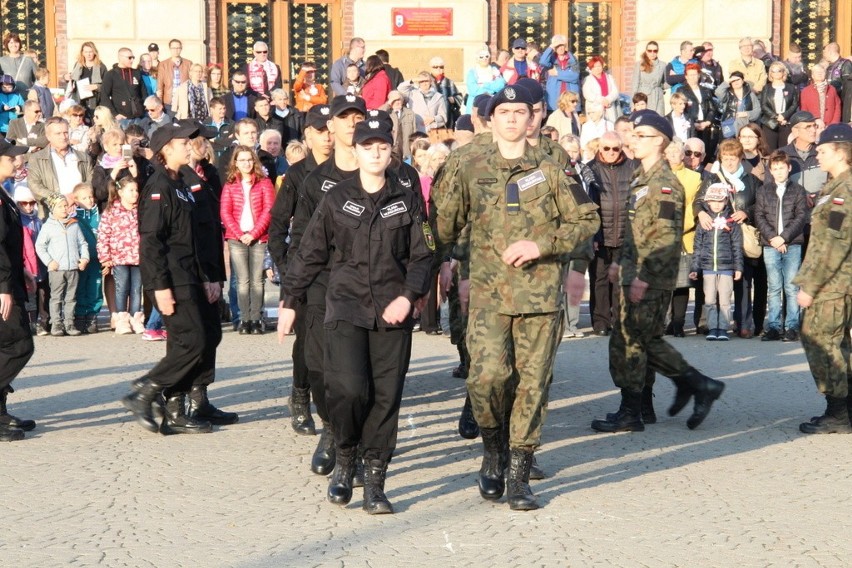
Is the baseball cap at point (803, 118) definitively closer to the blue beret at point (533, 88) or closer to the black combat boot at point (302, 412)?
the blue beret at point (533, 88)

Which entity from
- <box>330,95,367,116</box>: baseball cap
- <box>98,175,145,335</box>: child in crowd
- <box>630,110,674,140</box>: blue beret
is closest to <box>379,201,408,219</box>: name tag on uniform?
<box>330,95,367,116</box>: baseball cap

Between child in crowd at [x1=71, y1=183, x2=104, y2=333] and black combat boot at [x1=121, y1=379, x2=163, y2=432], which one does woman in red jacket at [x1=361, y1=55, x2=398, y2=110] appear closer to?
child in crowd at [x1=71, y1=183, x2=104, y2=333]

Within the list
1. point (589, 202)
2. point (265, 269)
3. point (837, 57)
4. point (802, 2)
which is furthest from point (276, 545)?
point (802, 2)

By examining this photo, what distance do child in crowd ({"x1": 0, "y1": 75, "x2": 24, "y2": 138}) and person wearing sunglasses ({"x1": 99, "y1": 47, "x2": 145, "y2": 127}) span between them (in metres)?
1.15

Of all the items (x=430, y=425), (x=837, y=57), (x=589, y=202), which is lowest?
(x=430, y=425)

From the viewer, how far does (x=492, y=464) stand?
23.6 feet

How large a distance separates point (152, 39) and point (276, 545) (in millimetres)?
18449

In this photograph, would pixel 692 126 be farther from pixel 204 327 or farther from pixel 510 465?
pixel 510 465

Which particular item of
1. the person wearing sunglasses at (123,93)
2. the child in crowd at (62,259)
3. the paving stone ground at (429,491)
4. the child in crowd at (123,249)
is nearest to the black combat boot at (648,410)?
the paving stone ground at (429,491)

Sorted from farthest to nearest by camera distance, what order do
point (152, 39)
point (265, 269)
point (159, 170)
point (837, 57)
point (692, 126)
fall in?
1. point (152, 39)
2. point (837, 57)
3. point (692, 126)
4. point (265, 269)
5. point (159, 170)

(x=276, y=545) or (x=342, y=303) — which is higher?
(x=342, y=303)

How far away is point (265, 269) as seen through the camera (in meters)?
14.2

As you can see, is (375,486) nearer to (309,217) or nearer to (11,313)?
(309,217)

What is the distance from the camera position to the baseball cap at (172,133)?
29.1 feet
